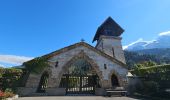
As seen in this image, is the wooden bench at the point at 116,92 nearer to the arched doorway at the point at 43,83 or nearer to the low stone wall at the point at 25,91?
the arched doorway at the point at 43,83

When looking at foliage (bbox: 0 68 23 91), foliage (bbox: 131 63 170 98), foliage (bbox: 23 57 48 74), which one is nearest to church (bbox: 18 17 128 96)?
foliage (bbox: 23 57 48 74)

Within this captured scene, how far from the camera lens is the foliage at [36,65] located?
21062 millimetres

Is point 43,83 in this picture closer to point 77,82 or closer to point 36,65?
point 36,65

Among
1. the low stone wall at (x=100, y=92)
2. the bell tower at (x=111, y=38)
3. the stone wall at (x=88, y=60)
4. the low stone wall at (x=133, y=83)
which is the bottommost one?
the low stone wall at (x=100, y=92)

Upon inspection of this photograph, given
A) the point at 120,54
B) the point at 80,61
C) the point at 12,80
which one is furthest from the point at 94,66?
the point at 120,54

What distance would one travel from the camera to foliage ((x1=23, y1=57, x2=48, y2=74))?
69.1 ft

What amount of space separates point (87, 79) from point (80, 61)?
311 cm

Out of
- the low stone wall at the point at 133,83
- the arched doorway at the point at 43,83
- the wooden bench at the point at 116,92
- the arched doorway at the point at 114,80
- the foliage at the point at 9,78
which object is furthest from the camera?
the arched doorway at the point at 114,80

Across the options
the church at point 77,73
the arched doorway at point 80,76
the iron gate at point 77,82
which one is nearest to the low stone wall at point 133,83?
the church at point 77,73

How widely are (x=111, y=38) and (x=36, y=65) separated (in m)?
18.2

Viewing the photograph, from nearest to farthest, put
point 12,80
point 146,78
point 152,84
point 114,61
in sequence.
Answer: point 152,84, point 12,80, point 146,78, point 114,61

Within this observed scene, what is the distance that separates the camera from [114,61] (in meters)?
23.3

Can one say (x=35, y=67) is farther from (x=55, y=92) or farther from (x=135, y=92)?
(x=135, y=92)

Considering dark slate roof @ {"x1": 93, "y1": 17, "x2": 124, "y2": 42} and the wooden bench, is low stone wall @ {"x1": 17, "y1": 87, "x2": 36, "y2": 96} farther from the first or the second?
dark slate roof @ {"x1": 93, "y1": 17, "x2": 124, "y2": 42}
